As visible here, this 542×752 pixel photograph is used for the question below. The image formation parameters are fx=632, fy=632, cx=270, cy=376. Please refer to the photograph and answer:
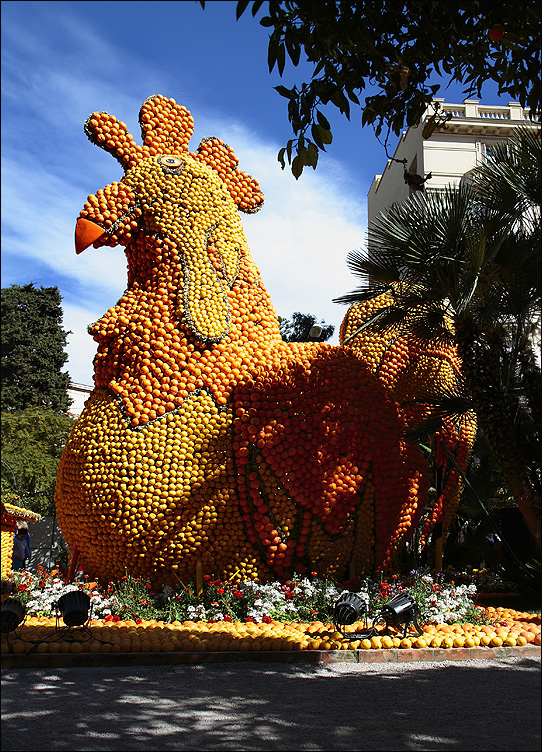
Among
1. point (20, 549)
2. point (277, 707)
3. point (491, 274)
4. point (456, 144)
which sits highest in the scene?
point (456, 144)

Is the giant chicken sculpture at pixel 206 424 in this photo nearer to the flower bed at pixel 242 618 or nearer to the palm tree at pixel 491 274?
the flower bed at pixel 242 618

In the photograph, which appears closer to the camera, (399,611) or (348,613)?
(399,611)

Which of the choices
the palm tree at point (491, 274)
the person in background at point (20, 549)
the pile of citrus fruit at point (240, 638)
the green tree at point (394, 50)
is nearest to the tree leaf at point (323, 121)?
the green tree at point (394, 50)

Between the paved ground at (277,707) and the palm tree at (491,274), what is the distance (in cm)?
232

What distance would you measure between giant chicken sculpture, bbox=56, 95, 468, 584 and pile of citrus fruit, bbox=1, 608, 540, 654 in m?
0.98

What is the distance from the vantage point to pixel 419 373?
8.45m

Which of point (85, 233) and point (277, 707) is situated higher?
point (85, 233)

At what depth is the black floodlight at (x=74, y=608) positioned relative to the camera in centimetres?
550

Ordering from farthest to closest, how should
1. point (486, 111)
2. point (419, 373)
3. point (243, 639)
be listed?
point (486, 111) → point (419, 373) → point (243, 639)

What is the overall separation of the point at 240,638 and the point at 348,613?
1.00 meters

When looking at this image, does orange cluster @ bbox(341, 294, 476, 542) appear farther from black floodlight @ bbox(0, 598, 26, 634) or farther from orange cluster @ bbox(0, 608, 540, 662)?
black floodlight @ bbox(0, 598, 26, 634)

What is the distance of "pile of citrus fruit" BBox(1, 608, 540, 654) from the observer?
5.42 metres

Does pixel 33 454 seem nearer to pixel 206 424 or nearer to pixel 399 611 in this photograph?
pixel 206 424

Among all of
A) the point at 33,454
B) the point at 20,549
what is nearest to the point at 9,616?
the point at 20,549
